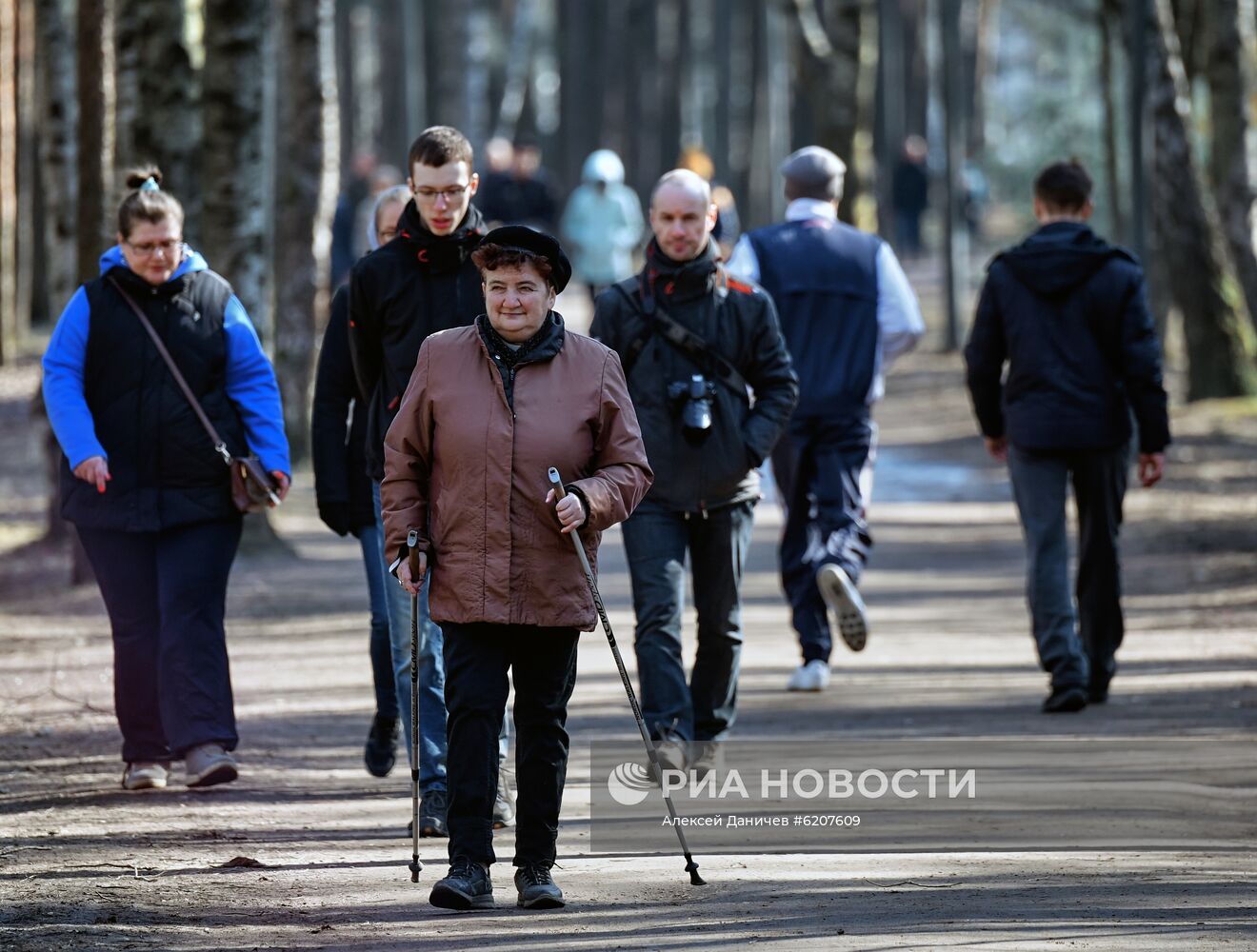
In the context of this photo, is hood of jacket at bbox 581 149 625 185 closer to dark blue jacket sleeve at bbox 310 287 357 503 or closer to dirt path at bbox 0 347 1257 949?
dirt path at bbox 0 347 1257 949

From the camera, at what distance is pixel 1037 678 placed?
35.5ft

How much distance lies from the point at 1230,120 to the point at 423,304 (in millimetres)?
15108

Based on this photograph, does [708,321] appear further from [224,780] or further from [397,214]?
[224,780]

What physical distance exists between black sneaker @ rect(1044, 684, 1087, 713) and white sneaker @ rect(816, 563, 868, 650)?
0.88 metres

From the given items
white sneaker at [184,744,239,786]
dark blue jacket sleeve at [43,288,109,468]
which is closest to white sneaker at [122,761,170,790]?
white sneaker at [184,744,239,786]

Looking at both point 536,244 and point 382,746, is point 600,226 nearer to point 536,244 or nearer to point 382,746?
point 382,746

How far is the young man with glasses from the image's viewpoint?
7461 mm

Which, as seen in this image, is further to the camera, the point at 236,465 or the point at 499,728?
the point at 236,465

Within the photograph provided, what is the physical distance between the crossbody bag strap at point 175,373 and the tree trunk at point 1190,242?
14.7 metres

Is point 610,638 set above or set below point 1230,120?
below

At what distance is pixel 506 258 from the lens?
6285 millimetres

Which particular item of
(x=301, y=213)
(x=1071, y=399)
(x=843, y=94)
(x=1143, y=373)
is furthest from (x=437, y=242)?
(x=843, y=94)

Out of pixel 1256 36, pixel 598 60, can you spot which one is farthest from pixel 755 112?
pixel 1256 36

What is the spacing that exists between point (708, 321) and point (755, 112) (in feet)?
160
